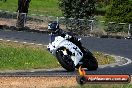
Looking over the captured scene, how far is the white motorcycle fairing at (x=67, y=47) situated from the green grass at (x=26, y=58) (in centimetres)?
619

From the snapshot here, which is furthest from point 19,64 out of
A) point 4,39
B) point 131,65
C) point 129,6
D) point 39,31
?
→ point 129,6

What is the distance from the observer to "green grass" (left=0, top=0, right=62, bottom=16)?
64394 millimetres

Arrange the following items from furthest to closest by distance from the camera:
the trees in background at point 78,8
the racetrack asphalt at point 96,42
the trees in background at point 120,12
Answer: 1. the trees in background at point 78,8
2. the trees in background at point 120,12
3. the racetrack asphalt at point 96,42

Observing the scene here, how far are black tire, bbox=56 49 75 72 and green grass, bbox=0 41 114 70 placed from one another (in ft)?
18.6

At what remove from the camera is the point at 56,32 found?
51.6ft

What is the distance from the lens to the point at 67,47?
16.1 metres

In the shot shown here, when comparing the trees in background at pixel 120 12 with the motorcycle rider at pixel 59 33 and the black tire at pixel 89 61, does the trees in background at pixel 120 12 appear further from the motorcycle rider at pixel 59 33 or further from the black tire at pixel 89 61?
the motorcycle rider at pixel 59 33

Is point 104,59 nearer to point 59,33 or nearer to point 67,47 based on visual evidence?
point 67,47

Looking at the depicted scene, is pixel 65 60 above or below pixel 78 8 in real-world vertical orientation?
above

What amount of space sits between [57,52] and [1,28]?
25.1m

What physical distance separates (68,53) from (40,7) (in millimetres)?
54280

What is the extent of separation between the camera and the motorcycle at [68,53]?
15984 millimetres

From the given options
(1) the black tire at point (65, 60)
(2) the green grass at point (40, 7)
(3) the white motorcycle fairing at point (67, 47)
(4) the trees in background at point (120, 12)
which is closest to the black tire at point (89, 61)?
(3) the white motorcycle fairing at point (67, 47)

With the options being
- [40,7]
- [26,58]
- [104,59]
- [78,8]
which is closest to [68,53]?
[26,58]
